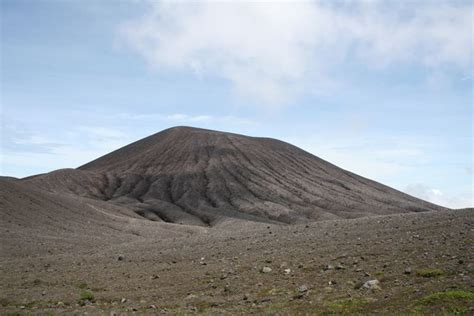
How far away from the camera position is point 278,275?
820 inches

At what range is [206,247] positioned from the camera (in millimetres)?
32000

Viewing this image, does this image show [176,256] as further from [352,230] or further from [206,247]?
[352,230]

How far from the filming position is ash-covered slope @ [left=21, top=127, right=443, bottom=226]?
114m

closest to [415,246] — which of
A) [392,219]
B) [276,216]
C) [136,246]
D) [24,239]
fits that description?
[392,219]

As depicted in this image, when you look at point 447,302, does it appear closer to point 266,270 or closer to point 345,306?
point 345,306

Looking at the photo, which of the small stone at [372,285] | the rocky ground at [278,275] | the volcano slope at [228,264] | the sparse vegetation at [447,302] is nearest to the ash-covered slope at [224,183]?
the volcano slope at [228,264]

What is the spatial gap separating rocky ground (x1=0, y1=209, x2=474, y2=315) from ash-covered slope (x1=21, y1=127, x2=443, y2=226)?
218ft

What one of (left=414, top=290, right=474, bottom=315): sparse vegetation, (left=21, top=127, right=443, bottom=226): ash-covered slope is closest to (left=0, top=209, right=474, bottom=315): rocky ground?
(left=414, top=290, right=474, bottom=315): sparse vegetation

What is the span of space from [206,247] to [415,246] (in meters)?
14.0

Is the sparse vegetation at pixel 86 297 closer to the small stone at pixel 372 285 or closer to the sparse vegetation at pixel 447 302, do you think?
the small stone at pixel 372 285

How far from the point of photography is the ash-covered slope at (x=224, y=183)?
4473 inches

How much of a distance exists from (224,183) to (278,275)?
117m

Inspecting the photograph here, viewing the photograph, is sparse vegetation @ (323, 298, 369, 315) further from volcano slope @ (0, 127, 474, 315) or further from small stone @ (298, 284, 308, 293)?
small stone @ (298, 284, 308, 293)

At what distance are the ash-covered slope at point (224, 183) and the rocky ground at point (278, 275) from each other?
218 ft
